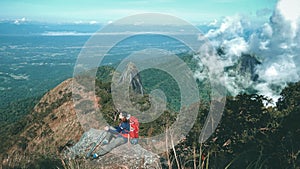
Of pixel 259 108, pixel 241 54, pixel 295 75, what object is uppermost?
pixel 259 108

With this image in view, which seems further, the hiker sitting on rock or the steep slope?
the steep slope

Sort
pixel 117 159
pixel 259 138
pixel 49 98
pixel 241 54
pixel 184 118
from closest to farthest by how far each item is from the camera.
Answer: pixel 117 159, pixel 259 138, pixel 184 118, pixel 49 98, pixel 241 54

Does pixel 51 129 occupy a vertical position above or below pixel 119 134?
below

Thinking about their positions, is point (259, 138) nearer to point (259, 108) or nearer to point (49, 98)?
point (259, 108)

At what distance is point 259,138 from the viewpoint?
5.78 m

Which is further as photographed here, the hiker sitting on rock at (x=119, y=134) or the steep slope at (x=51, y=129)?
the steep slope at (x=51, y=129)

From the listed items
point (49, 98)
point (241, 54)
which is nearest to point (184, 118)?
point (49, 98)

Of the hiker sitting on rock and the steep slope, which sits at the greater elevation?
the hiker sitting on rock

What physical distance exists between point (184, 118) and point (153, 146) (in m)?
1.81

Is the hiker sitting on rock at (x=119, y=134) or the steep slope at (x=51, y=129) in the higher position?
the hiker sitting on rock at (x=119, y=134)

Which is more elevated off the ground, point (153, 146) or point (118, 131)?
point (118, 131)

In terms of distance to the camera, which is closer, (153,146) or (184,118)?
(153,146)

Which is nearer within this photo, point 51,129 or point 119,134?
point 119,134

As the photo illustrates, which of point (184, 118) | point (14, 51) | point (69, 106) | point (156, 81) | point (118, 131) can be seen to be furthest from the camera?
point (14, 51)
